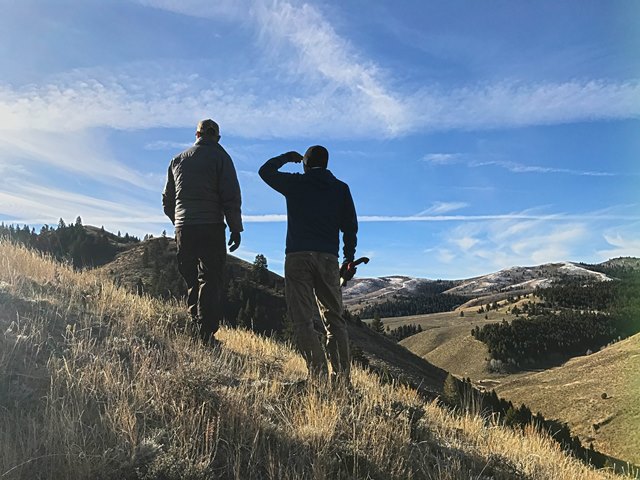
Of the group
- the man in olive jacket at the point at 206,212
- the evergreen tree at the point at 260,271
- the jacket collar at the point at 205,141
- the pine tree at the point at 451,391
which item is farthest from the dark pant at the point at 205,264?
the evergreen tree at the point at 260,271

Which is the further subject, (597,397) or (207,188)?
(597,397)

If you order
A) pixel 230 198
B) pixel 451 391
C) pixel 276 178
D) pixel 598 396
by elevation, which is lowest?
pixel 598 396

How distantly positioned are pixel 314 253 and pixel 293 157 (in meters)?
1.32

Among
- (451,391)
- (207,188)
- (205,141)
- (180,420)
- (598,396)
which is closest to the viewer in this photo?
(180,420)

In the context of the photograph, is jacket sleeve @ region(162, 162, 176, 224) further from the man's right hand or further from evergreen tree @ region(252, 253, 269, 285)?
evergreen tree @ region(252, 253, 269, 285)

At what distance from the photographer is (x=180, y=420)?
3969mm

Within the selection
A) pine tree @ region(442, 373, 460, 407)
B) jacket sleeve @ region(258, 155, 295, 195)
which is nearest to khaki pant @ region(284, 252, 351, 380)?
jacket sleeve @ region(258, 155, 295, 195)

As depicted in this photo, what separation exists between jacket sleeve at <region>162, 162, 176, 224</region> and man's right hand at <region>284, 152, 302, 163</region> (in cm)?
176

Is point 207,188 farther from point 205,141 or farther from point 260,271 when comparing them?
point 260,271

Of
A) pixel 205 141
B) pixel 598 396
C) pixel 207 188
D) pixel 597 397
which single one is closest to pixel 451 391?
pixel 207 188

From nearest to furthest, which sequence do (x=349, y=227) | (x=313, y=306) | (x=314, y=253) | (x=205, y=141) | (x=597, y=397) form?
1. (x=314, y=253)
2. (x=313, y=306)
3. (x=349, y=227)
4. (x=205, y=141)
5. (x=597, y=397)

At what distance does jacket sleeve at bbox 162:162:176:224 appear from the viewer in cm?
703

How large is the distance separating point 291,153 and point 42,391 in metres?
3.67

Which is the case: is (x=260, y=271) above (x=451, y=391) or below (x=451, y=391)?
above
